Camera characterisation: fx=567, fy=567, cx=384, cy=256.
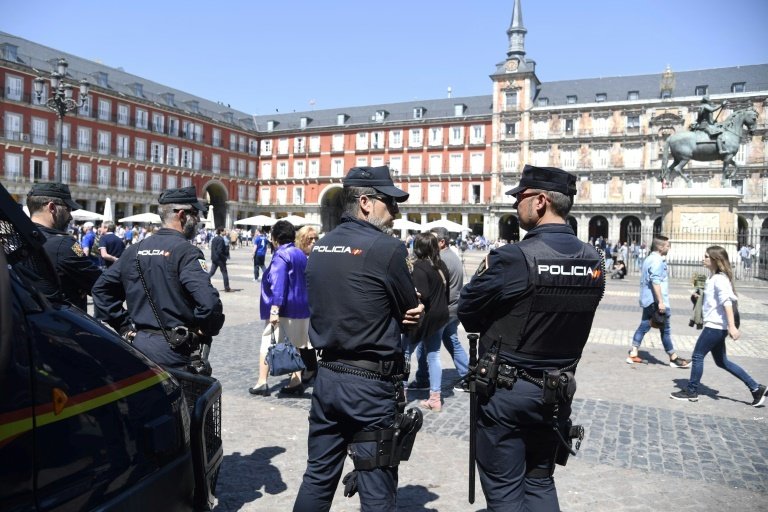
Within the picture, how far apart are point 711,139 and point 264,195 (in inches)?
2160

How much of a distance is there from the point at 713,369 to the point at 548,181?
6.53m

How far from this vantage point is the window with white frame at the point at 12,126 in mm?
40844

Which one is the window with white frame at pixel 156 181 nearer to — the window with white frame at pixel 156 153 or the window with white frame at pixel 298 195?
the window with white frame at pixel 156 153

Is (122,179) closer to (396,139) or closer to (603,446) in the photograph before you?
(396,139)

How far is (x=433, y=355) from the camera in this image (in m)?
5.92

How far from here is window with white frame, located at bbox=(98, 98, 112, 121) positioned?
4716 centimetres

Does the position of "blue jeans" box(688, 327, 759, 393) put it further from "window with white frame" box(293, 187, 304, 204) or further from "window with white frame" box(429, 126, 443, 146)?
"window with white frame" box(293, 187, 304, 204)

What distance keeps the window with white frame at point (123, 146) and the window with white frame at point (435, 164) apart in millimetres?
28836

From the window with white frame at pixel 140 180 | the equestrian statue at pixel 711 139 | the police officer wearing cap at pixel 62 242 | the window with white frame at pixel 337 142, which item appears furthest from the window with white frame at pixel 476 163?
the police officer wearing cap at pixel 62 242

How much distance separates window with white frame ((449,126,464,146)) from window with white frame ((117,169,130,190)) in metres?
30.9

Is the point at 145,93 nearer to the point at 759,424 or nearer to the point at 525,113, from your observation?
the point at 525,113

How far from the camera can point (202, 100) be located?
6262 cm

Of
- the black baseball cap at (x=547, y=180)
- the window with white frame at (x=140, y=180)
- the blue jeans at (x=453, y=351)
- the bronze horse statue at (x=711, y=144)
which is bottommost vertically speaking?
the blue jeans at (x=453, y=351)

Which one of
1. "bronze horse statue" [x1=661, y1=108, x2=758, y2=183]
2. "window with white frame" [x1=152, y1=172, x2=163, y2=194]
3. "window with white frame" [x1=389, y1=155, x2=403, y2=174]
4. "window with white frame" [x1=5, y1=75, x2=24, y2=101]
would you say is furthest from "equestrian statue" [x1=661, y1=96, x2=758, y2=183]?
"window with white frame" [x1=152, y1=172, x2=163, y2=194]
